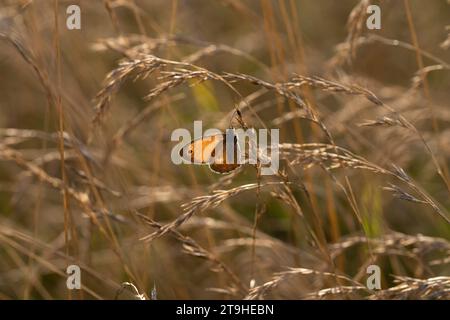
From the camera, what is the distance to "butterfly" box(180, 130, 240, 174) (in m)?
1.57

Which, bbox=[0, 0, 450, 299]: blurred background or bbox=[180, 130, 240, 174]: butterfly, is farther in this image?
bbox=[0, 0, 450, 299]: blurred background

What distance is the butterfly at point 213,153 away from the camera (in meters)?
1.57

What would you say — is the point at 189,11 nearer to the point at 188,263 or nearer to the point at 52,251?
the point at 188,263

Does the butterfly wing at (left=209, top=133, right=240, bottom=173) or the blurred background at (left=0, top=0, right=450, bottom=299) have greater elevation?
the blurred background at (left=0, top=0, right=450, bottom=299)

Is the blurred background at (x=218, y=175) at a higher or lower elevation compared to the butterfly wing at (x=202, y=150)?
higher

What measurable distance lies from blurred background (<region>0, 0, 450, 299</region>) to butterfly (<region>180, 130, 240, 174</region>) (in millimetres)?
33

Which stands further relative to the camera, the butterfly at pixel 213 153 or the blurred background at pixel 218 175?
the blurred background at pixel 218 175

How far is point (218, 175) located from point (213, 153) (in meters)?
1.39

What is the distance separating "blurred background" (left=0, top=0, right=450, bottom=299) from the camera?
1.68m

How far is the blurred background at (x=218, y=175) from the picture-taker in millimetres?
1676

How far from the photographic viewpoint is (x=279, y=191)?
5.46 feet

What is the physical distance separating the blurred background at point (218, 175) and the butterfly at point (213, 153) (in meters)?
0.03

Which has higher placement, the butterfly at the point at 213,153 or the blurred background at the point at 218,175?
the blurred background at the point at 218,175

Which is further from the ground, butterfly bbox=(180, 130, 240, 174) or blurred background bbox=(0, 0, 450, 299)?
blurred background bbox=(0, 0, 450, 299)
